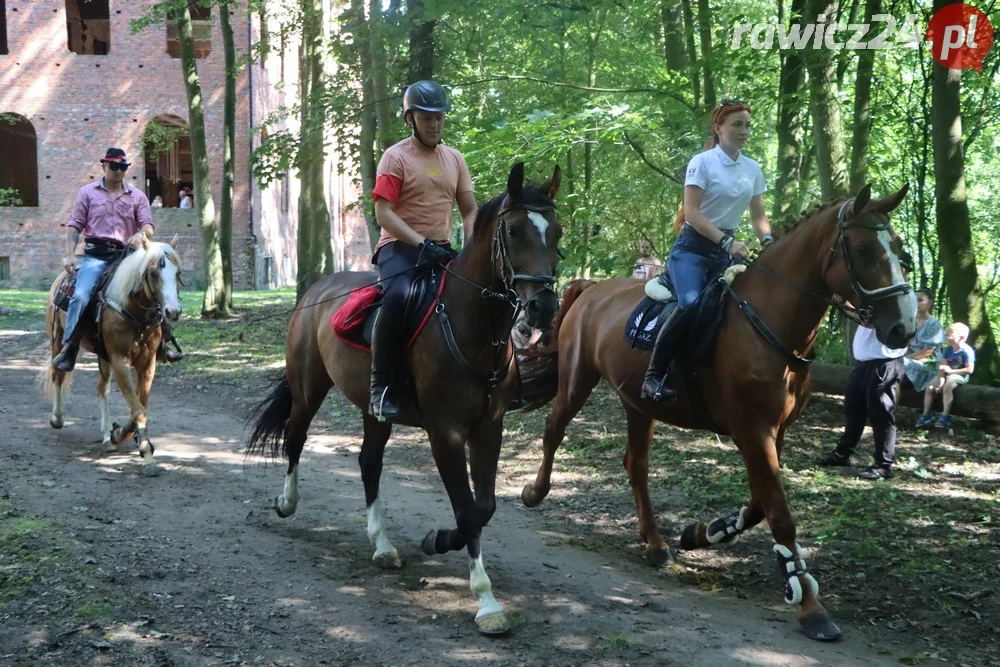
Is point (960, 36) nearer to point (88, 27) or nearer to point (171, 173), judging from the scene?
point (171, 173)

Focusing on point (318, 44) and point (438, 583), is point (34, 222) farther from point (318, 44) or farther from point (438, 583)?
point (438, 583)

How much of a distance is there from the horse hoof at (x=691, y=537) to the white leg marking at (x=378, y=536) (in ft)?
6.56

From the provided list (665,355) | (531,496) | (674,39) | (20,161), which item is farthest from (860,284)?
(20,161)

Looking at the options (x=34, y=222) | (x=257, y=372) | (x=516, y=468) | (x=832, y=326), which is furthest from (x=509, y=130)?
(x=34, y=222)

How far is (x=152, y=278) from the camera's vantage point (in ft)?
29.0

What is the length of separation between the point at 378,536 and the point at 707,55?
7408mm

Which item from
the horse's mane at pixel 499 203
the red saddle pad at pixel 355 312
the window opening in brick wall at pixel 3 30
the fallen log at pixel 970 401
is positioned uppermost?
the window opening in brick wall at pixel 3 30

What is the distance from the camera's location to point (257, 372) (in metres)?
14.9

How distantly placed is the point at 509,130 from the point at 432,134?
17.4ft

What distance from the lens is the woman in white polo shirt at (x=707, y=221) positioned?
6.05m

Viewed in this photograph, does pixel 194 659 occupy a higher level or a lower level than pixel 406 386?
lower

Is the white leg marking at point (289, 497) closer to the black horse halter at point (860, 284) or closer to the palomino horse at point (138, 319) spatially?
the palomino horse at point (138, 319)

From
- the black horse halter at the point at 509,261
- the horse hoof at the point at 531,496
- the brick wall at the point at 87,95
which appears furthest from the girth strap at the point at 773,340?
the brick wall at the point at 87,95

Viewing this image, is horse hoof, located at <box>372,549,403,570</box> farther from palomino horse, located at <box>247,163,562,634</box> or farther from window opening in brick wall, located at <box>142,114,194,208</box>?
window opening in brick wall, located at <box>142,114,194,208</box>
